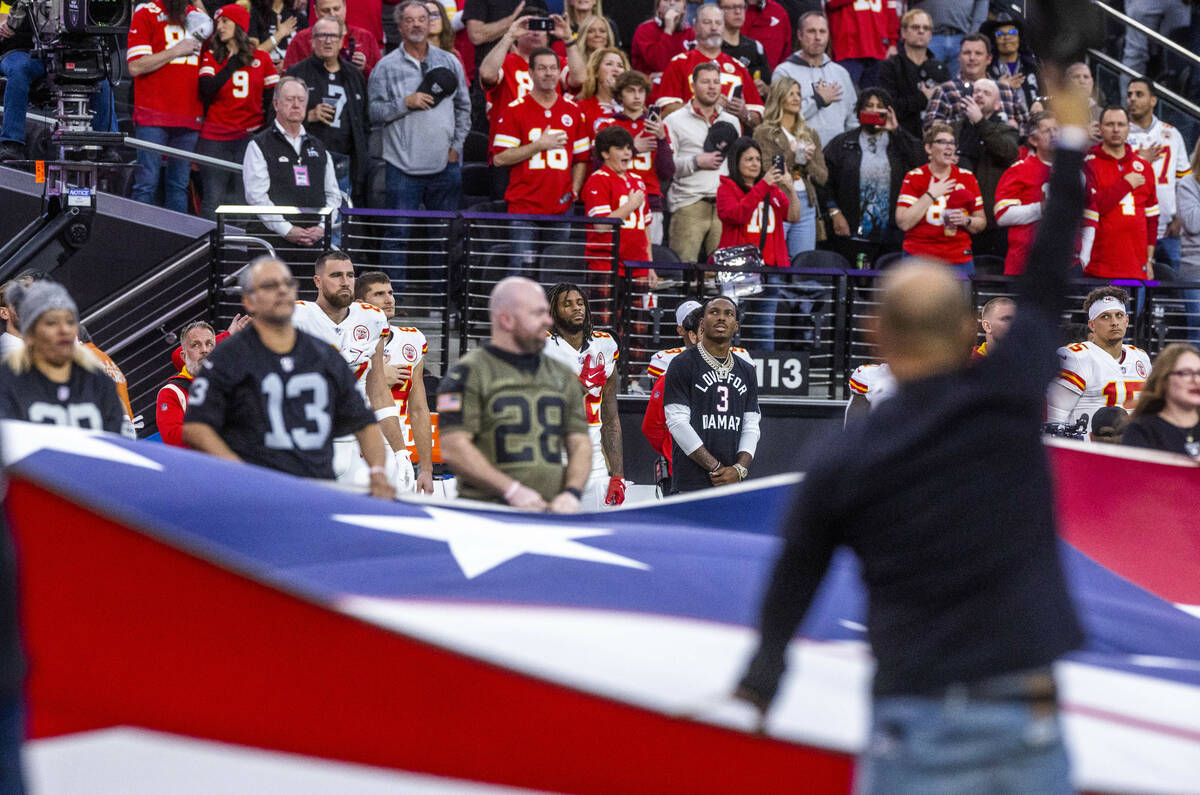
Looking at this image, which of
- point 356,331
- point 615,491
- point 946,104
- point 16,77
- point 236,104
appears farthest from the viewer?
point 946,104

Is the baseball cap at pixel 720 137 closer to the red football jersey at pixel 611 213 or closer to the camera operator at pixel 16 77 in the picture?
the red football jersey at pixel 611 213

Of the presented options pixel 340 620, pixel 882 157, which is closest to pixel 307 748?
pixel 340 620

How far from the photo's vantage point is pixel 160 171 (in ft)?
44.2

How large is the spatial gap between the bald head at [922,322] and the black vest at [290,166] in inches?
374

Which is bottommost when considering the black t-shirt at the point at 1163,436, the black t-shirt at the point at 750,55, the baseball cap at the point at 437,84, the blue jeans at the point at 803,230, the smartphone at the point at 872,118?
the black t-shirt at the point at 1163,436

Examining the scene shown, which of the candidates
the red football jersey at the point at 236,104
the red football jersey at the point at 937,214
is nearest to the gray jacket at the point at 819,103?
the red football jersey at the point at 937,214

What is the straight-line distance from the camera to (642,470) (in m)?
13.0

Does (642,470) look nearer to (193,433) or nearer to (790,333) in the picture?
(790,333)

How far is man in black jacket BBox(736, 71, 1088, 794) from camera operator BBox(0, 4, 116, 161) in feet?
33.0

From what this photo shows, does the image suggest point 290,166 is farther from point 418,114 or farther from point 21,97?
point 21,97

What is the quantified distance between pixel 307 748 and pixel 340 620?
0.40 meters

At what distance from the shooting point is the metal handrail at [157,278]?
12.5 m

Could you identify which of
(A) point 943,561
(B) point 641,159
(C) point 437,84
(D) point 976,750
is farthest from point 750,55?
(D) point 976,750

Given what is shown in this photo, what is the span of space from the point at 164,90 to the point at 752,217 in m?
4.79
